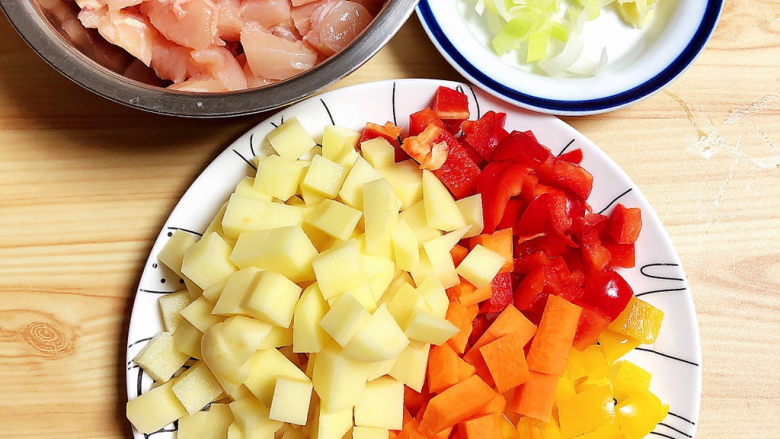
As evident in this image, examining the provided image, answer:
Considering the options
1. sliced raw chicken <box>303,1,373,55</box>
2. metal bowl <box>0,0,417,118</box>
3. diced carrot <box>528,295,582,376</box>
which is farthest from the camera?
diced carrot <box>528,295,582,376</box>

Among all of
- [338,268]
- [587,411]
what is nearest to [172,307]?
[338,268]

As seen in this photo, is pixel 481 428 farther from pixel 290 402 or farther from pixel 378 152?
pixel 378 152

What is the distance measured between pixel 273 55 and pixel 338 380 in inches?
24.5

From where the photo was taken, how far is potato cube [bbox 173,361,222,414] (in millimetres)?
1333

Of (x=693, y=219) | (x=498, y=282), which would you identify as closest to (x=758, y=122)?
(x=693, y=219)

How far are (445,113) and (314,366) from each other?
1.96 feet

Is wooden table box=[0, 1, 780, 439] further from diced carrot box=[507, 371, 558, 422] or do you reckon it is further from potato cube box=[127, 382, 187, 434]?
diced carrot box=[507, 371, 558, 422]

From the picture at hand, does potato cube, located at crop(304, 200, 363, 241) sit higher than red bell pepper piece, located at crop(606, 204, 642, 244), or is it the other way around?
red bell pepper piece, located at crop(606, 204, 642, 244)

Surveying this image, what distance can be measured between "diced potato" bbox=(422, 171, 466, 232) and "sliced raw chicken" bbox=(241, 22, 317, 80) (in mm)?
335

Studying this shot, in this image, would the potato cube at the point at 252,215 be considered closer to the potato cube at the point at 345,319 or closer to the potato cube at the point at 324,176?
the potato cube at the point at 324,176

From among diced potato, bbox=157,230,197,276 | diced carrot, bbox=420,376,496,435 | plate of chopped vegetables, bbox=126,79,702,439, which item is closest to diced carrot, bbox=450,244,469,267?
Answer: plate of chopped vegetables, bbox=126,79,702,439

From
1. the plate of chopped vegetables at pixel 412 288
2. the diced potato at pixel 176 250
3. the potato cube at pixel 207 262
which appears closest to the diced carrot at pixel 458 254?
the plate of chopped vegetables at pixel 412 288

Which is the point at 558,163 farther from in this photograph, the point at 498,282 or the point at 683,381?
the point at 683,381

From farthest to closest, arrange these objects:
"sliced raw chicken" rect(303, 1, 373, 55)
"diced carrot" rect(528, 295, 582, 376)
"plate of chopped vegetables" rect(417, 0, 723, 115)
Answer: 1. "plate of chopped vegetables" rect(417, 0, 723, 115)
2. "diced carrot" rect(528, 295, 582, 376)
3. "sliced raw chicken" rect(303, 1, 373, 55)
